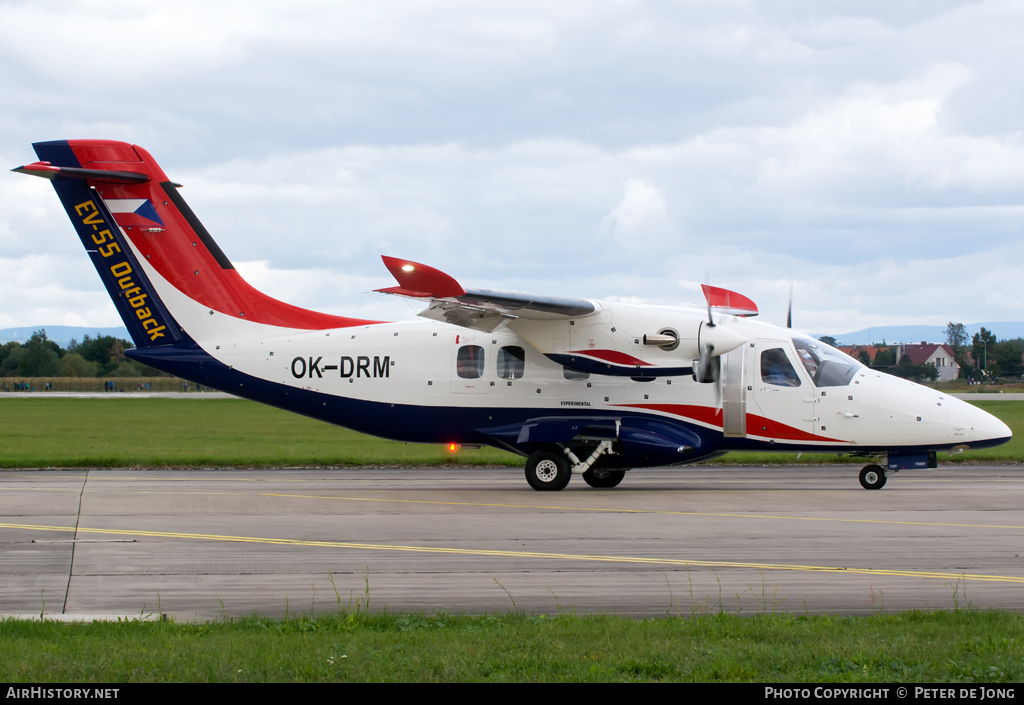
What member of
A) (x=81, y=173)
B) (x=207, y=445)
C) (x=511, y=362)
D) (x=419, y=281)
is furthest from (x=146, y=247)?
(x=207, y=445)

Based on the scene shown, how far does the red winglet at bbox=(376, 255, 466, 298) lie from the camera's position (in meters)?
16.2

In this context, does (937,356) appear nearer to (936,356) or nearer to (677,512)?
(936,356)

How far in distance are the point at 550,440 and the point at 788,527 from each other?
6.68 m

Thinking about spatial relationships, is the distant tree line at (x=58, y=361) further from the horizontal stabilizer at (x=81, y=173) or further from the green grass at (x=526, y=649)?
the green grass at (x=526, y=649)

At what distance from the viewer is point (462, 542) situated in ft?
39.9

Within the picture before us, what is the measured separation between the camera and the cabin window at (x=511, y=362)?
20.0 meters

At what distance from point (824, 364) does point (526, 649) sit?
555 inches

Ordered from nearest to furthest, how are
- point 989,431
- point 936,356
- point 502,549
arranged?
point 502,549
point 989,431
point 936,356

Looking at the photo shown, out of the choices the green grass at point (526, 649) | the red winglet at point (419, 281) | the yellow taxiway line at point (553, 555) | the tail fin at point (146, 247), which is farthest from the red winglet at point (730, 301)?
the green grass at point (526, 649)

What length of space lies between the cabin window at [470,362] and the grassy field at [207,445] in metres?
7.60

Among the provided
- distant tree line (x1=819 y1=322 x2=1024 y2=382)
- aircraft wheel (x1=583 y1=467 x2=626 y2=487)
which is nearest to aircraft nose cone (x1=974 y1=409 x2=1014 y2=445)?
aircraft wheel (x1=583 y1=467 x2=626 y2=487)

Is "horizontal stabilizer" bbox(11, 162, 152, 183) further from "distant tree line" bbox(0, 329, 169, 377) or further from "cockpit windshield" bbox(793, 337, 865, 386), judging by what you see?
"distant tree line" bbox(0, 329, 169, 377)

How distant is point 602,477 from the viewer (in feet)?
67.1

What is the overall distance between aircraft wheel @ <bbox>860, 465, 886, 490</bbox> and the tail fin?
12.2 metres
